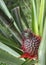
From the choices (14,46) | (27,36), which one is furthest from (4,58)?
(14,46)

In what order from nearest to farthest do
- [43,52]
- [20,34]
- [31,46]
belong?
1. [43,52]
2. [31,46]
3. [20,34]

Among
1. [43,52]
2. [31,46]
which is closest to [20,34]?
[31,46]

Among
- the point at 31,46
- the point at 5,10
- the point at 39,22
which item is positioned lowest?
the point at 31,46

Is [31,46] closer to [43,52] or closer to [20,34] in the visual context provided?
[20,34]

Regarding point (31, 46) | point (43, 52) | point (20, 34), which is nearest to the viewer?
point (43, 52)

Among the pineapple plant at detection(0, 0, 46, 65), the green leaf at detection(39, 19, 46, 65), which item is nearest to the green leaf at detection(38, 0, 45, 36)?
the pineapple plant at detection(0, 0, 46, 65)

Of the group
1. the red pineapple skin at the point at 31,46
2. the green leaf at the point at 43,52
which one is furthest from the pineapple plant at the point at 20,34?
the green leaf at the point at 43,52

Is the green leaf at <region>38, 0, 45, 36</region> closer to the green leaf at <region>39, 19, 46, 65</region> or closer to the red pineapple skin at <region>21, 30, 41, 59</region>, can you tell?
the red pineapple skin at <region>21, 30, 41, 59</region>

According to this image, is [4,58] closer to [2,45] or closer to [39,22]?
[2,45]

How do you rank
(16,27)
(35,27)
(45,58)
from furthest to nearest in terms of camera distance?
(16,27) → (35,27) → (45,58)
